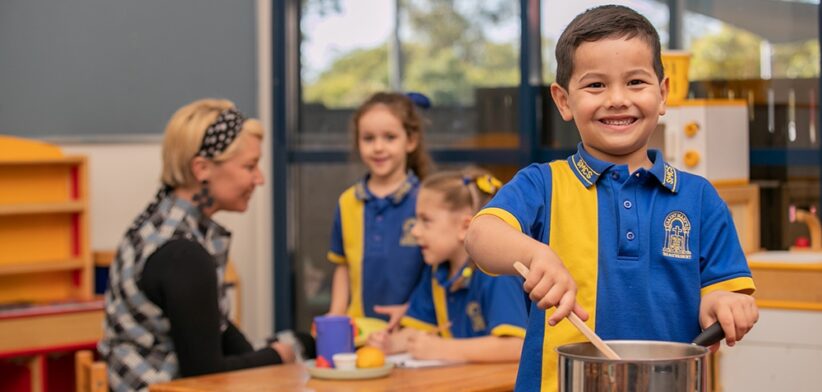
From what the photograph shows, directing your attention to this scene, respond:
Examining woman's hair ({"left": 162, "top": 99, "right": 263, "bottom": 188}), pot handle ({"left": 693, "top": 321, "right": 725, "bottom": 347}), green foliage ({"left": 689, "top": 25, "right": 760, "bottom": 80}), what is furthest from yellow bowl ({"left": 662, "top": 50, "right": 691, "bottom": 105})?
pot handle ({"left": 693, "top": 321, "right": 725, "bottom": 347})

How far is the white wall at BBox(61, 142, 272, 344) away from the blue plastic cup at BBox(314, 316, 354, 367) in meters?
2.55

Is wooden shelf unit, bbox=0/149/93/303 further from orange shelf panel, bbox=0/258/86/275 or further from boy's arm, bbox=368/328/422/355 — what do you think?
boy's arm, bbox=368/328/422/355

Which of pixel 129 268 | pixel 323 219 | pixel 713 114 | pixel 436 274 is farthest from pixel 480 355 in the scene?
pixel 323 219

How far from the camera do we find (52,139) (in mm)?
5156

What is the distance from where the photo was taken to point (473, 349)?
2764mm

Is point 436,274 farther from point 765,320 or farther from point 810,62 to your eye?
point 810,62

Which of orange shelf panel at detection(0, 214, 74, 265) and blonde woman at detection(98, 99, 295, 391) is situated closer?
blonde woman at detection(98, 99, 295, 391)

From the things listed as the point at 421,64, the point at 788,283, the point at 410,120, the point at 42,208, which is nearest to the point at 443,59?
the point at 421,64

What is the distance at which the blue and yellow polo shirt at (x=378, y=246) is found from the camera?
3.72 meters

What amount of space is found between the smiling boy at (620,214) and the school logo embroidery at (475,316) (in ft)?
4.00

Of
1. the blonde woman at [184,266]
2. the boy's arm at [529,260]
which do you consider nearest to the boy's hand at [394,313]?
the blonde woman at [184,266]

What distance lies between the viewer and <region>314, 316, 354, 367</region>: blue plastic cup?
2.76 metres

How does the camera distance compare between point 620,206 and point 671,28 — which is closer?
point 620,206

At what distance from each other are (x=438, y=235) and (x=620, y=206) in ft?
4.65
